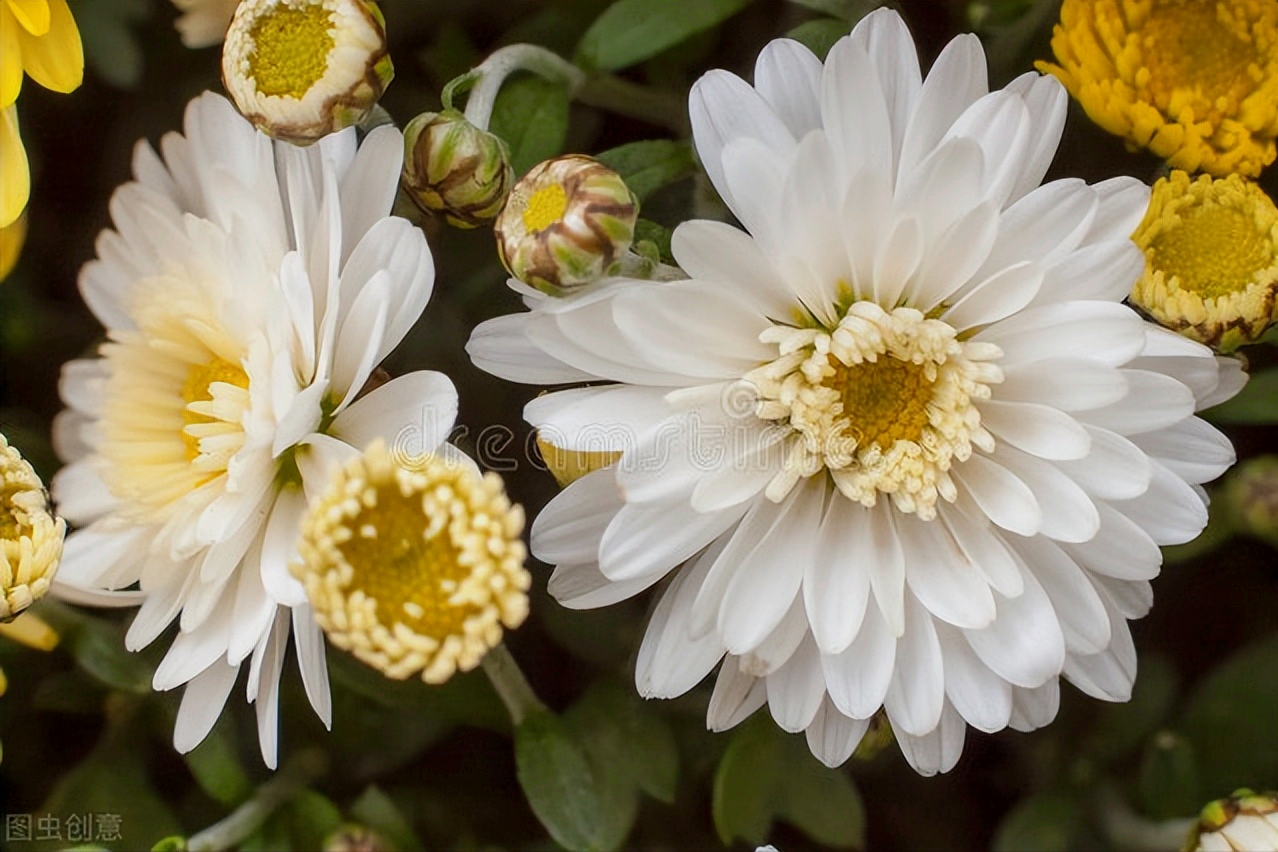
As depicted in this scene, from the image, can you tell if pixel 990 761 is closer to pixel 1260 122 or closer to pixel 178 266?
pixel 1260 122

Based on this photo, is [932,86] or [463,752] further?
[463,752]

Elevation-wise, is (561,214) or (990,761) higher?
(561,214)

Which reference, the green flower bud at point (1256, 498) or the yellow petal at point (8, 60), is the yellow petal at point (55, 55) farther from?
the green flower bud at point (1256, 498)

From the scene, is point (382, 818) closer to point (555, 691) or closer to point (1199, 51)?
point (555, 691)

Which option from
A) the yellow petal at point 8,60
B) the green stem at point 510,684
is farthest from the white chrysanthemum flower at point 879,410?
the yellow petal at point 8,60

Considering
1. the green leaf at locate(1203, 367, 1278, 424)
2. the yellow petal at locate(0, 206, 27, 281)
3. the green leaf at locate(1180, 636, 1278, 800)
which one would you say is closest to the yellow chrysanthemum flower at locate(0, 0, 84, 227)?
the yellow petal at locate(0, 206, 27, 281)

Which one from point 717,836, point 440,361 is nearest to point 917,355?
point 440,361

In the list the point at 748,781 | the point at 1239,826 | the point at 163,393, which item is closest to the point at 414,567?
the point at 163,393
